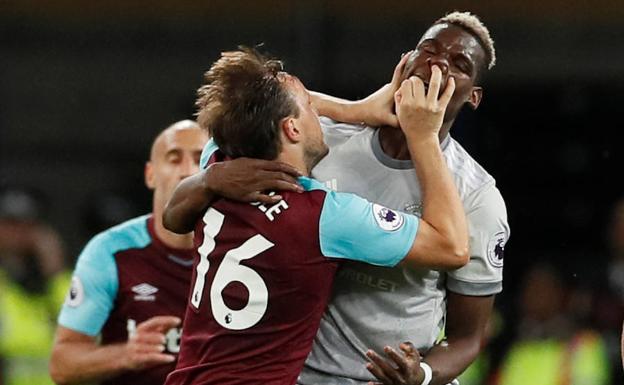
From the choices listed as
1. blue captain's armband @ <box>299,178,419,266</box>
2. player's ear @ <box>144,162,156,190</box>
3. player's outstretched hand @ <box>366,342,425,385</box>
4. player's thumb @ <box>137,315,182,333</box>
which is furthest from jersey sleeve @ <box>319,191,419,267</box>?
player's ear @ <box>144,162,156,190</box>

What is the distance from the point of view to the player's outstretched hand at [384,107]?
327 cm

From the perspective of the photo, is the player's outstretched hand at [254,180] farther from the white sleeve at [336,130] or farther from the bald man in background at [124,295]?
the bald man in background at [124,295]

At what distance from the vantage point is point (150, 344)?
13.2 ft

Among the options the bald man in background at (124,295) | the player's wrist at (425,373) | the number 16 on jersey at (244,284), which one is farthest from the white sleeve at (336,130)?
the bald man in background at (124,295)

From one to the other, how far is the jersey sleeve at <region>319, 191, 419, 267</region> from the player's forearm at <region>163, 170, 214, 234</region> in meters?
0.31

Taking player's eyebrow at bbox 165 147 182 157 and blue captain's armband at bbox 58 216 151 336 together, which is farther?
player's eyebrow at bbox 165 147 182 157

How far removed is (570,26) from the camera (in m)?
8.70

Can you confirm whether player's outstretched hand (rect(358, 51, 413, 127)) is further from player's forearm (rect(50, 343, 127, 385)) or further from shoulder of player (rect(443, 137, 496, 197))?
player's forearm (rect(50, 343, 127, 385))

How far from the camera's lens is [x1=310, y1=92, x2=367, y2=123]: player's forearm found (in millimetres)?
3371

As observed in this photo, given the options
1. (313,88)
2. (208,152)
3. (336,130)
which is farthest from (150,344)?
(313,88)

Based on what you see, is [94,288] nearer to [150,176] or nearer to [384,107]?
[150,176]

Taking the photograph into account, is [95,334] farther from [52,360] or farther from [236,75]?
[236,75]

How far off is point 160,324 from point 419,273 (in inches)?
42.8

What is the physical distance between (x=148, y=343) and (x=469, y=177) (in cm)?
127
